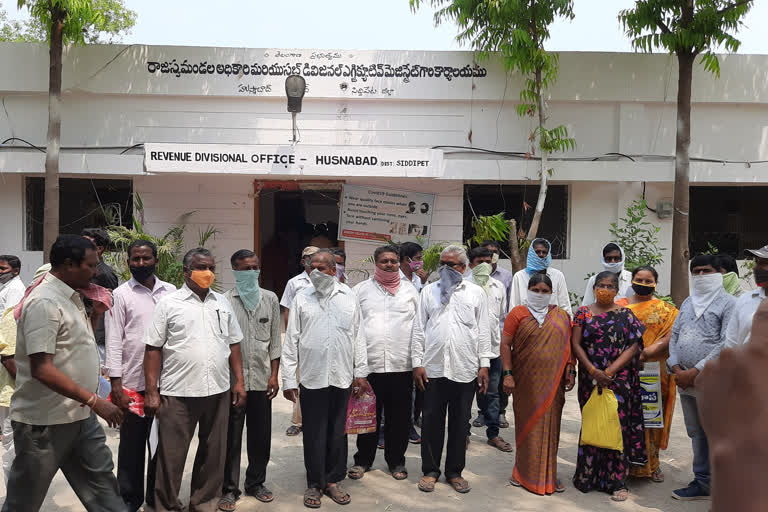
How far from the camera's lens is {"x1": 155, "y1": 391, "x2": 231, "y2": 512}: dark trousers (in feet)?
12.7

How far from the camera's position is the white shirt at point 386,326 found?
4.79 meters

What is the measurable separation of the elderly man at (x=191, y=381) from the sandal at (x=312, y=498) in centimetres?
60

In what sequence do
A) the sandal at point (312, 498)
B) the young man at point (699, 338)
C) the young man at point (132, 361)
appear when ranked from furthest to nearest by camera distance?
1. the young man at point (699, 338)
2. the sandal at point (312, 498)
3. the young man at point (132, 361)

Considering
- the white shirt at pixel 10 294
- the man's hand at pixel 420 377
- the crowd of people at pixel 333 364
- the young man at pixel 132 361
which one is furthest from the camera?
the white shirt at pixel 10 294

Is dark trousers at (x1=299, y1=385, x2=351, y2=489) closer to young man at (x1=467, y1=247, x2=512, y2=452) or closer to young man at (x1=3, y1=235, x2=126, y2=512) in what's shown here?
young man at (x1=3, y1=235, x2=126, y2=512)

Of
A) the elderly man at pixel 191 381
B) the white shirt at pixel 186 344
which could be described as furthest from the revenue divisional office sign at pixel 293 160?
the white shirt at pixel 186 344

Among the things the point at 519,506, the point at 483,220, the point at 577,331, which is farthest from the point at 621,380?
the point at 483,220

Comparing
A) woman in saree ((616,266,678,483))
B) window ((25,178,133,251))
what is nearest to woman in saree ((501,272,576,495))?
woman in saree ((616,266,678,483))

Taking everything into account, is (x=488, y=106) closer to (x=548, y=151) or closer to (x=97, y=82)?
(x=548, y=151)

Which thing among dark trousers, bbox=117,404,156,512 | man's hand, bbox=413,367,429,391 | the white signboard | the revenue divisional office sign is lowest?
dark trousers, bbox=117,404,156,512

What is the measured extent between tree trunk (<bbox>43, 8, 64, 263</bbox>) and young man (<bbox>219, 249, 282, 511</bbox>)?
5.90m

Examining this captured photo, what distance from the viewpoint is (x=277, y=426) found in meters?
6.14

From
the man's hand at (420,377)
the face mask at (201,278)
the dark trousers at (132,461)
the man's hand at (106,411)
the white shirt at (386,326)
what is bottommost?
the dark trousers at (132,461)

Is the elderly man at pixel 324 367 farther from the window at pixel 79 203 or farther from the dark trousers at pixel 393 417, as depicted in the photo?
the window at pixel 79 203
